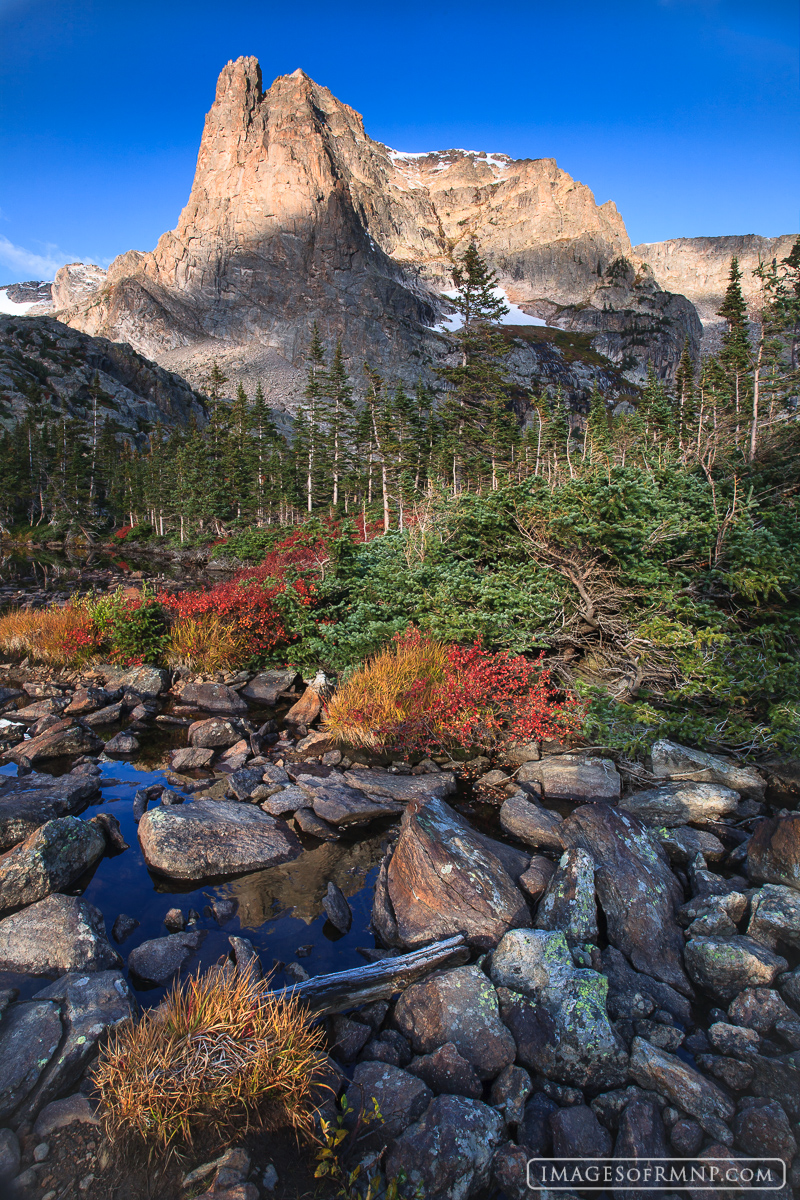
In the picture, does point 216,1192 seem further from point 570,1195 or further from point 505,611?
point 505,611

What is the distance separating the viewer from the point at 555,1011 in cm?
416

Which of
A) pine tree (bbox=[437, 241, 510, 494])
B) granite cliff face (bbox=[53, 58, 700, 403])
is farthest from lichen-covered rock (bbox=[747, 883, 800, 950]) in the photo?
granite cliff face (bbox=[53, 58, 700, 403])

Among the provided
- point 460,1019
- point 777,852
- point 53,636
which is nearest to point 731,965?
point 777,852

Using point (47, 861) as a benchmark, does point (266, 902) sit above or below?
below

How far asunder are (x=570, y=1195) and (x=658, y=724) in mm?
6426

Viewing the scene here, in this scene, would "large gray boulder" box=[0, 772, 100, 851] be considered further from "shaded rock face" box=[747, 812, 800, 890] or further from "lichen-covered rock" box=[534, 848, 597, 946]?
"shaded rock face" box=[747, 812, 800, 890]

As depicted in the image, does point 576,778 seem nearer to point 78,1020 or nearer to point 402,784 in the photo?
point 402,784

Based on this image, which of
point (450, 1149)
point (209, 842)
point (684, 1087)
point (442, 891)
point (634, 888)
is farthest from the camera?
point (209, 842)

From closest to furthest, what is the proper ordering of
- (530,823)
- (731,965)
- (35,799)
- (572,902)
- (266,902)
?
(731,965) → (572,902) → (266,902) → (530,823) → (35,799)

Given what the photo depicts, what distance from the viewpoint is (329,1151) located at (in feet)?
10.5

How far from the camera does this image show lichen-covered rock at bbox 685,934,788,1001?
445 centimetres

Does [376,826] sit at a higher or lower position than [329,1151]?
lower

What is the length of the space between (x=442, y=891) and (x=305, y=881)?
203 centimetres

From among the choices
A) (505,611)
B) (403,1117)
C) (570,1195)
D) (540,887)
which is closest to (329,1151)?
(403,1117)
